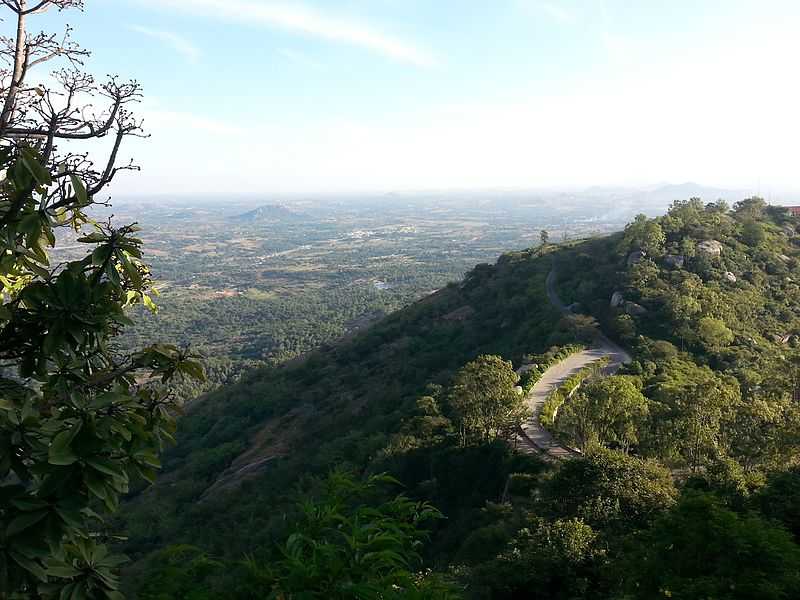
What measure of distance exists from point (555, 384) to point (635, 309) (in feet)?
32.3

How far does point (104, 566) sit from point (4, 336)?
143cm

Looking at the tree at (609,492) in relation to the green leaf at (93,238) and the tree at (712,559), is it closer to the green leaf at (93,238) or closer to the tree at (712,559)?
the tree at (712,559)

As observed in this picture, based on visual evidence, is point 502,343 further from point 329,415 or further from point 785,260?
point 785,260

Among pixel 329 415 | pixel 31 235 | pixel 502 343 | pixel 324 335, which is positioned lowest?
pixel 324 335

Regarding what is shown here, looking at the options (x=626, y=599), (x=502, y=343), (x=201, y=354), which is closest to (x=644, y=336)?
(x=502, y=343)

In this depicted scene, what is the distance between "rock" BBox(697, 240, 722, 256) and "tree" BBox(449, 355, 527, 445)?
75.6ft

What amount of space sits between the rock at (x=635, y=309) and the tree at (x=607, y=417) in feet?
46.4

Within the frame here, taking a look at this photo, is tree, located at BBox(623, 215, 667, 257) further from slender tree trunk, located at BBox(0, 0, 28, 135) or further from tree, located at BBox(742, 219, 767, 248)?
slender tree trunk, located at BBox(0, 0, 28, 135)

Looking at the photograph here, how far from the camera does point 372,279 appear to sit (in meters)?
127

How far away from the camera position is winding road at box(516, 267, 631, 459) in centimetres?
1730

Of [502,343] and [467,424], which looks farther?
[502,343]

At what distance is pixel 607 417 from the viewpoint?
15.9m

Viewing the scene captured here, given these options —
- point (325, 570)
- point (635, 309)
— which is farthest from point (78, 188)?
point (635, 309)

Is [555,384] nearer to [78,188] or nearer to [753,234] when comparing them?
[78,188]
